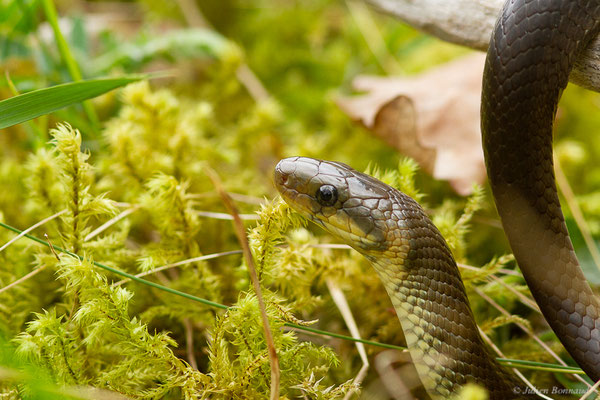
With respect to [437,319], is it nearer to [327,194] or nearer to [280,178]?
[327,194]

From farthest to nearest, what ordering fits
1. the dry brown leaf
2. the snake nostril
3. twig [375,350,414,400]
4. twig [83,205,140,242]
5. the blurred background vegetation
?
the dry brown leaf, twig [83,205,140,242], the snake nostril, twig [375,350,414,400], the blurred background vegetation

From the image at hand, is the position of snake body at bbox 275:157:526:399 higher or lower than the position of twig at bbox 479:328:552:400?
higher

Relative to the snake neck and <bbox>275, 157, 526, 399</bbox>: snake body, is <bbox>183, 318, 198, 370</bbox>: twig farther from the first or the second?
the snake neck

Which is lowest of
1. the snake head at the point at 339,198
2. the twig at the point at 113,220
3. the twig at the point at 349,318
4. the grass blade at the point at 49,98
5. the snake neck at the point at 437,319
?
the twig at the point at 349,318

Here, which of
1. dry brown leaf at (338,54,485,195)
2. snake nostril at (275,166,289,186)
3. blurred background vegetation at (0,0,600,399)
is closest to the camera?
blurred background vegetation at (0,0,600,399)

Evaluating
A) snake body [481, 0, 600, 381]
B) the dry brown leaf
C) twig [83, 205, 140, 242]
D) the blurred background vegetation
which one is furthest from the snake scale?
twig [83, 205, 140, 242]

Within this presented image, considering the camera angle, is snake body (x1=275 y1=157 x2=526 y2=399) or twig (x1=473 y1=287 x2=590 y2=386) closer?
snake body (x1=275 y1=157 x2=526 y2=399)

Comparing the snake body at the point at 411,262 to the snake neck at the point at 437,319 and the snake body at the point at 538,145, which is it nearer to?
the snake neck at the point at 437,319

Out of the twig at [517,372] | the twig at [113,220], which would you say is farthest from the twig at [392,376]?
the twig at [113,220]
